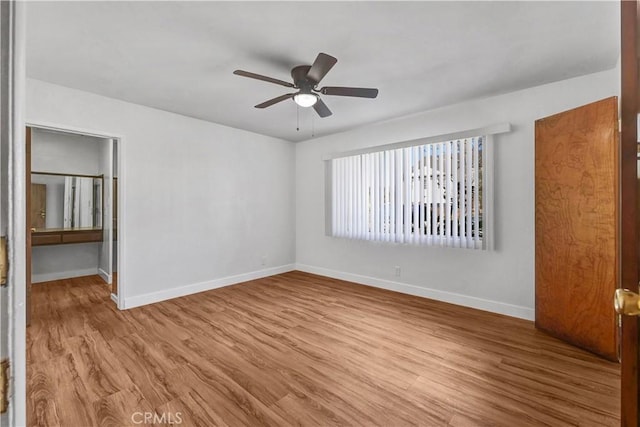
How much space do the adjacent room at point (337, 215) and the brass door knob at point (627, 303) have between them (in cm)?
128

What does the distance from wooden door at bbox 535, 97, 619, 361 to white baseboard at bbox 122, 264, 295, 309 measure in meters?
3.80

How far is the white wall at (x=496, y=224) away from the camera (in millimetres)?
2967

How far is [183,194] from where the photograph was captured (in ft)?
13.0

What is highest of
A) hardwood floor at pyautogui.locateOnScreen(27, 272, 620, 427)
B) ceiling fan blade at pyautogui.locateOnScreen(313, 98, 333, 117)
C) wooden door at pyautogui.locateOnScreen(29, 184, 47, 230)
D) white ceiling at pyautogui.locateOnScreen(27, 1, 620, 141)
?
white ceiling at pyautogui.locateOnScreen(27, 1, 620, 141)

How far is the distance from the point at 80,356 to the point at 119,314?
97cm

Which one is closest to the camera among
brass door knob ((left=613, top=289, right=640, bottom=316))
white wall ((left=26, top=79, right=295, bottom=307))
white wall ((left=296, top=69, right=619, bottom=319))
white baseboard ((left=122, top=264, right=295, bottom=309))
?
brass door knob ((left=613, top=289, right=640, bottom=316))

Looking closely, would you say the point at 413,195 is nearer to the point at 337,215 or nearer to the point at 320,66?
the point at 337,215

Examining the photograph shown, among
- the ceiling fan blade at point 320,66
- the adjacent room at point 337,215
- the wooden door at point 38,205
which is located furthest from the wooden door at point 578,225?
the wooden door at point 38,205

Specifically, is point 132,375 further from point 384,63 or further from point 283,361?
point 384,63

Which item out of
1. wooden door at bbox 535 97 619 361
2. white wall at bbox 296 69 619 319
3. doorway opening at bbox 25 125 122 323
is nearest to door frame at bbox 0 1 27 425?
wooden door at bbox 535 97 619 361

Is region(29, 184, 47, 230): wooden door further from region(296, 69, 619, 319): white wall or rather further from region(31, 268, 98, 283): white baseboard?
region(296, 69, 619, 319): white wall

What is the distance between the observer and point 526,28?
200 cm

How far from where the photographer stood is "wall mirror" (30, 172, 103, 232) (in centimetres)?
463

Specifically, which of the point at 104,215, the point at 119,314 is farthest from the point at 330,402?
the point at 104,215
